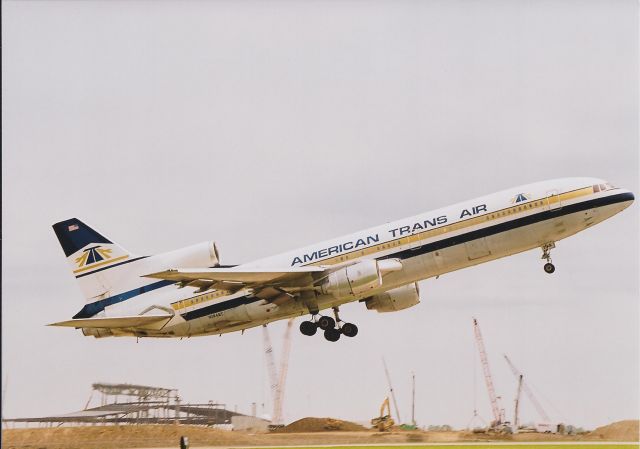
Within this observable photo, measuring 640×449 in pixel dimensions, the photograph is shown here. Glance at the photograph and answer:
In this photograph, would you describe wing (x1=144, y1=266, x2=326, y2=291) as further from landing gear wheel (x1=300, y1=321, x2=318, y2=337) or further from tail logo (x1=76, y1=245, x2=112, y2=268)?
tail logo (x1=76, y1=245, x2=112, y2=268)

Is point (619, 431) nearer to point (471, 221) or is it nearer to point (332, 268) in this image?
point (471, 221)

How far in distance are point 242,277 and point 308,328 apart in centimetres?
702

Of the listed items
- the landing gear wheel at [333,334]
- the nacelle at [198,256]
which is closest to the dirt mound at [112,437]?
the landing gear wheel at [333,334]

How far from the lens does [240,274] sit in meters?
45.0

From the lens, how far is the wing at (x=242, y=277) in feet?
144

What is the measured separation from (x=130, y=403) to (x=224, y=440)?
57.1 ft

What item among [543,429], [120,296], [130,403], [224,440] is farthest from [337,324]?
[130,403]

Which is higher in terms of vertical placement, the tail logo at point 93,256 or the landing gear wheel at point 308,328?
the tail logo at point 93,256

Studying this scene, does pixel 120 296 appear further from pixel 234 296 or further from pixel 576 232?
pixel 576 232

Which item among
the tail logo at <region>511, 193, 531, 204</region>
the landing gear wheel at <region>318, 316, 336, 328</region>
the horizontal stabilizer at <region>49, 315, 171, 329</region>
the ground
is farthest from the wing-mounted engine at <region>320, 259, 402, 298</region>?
the horizontal stabilizer at <region>49, 315, 171, 329</region>

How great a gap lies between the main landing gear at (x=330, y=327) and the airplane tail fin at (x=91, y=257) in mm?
11739

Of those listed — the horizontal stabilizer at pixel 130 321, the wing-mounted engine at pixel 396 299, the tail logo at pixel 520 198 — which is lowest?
the horizontal stabilizer at pixel 130 321

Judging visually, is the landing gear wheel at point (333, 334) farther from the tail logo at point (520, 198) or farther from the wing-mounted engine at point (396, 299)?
the tail logo at point (520, 198)

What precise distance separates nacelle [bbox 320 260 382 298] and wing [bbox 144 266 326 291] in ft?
3.07
